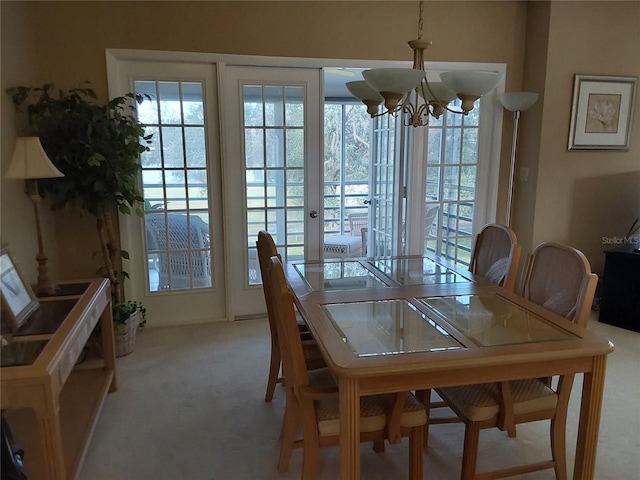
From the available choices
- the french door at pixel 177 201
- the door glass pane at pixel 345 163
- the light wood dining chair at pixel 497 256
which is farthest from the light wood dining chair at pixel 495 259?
the door glass pane at pixel 345 163

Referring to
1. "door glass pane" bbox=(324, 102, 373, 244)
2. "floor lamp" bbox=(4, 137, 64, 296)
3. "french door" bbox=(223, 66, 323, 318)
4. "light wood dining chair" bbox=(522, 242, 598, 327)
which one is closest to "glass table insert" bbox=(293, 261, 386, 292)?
"light wood dining chair" bbox=(522, 242, 598, 327)

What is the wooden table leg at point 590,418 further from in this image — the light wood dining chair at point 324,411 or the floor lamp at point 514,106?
the floor lamp at point 514,106

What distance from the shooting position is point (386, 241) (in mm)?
4375

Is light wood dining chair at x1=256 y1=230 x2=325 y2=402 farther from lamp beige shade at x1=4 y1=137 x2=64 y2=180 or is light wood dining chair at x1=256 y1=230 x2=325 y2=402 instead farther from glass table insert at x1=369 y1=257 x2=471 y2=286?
lamp beige shade at x1=4 y1=137 x2=64 y2=180

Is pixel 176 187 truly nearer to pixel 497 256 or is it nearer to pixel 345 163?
pixel 497 256

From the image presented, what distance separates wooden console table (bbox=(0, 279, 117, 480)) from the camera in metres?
1.57

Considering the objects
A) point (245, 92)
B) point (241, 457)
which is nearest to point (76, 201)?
point (245, 92)

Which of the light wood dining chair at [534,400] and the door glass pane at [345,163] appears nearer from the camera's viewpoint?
the light wood dining chair at [534,400]

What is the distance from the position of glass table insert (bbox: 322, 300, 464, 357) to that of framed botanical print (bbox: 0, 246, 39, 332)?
1.30 meters

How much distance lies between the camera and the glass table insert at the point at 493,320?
5.55 ft

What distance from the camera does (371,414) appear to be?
1.69 meters

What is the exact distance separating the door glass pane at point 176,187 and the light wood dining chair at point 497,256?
6.61ft

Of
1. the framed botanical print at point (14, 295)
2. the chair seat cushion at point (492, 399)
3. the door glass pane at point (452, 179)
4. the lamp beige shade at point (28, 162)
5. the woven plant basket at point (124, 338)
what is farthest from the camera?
the door glass pane at point (452, 179)

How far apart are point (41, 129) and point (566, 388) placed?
3.11 m
